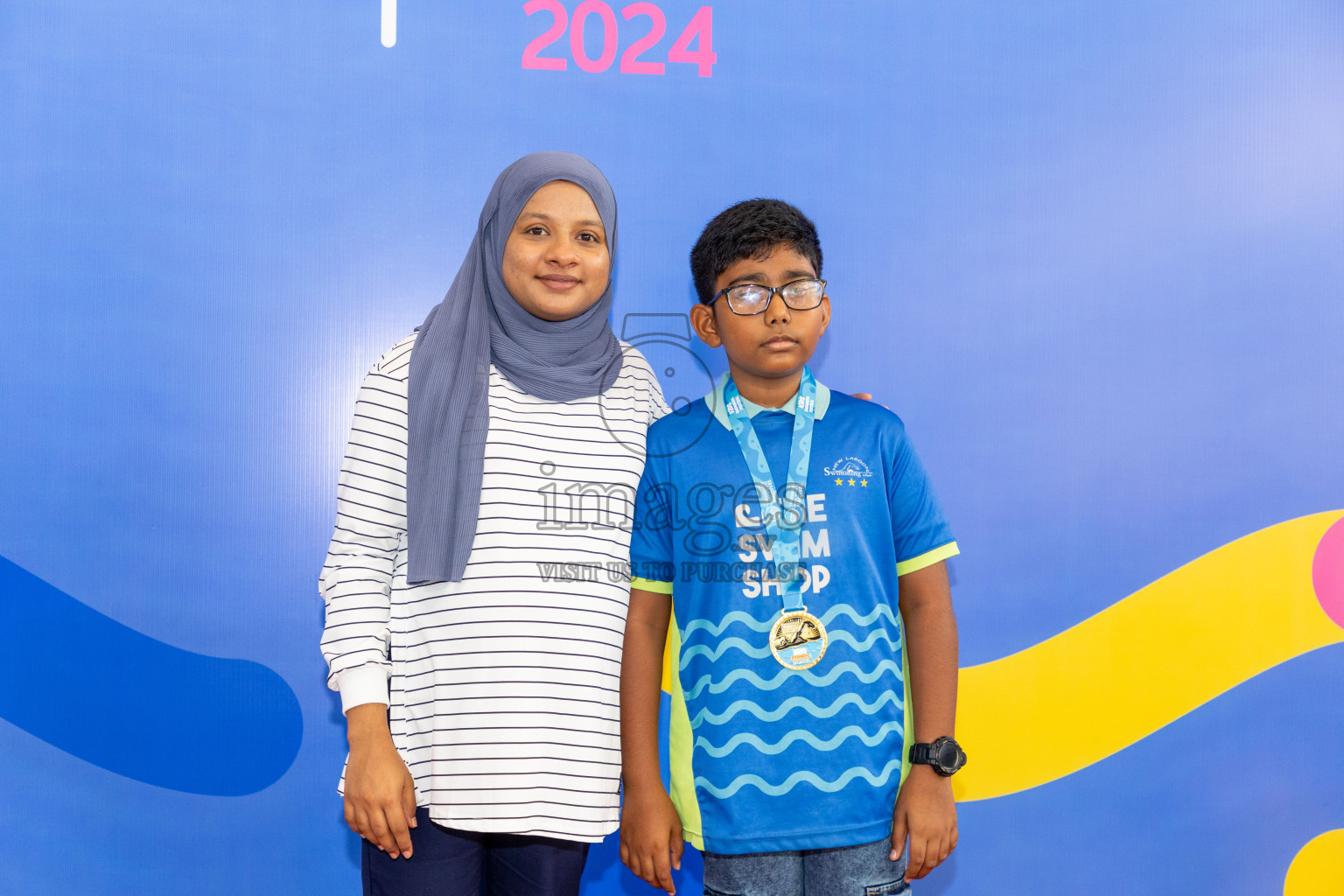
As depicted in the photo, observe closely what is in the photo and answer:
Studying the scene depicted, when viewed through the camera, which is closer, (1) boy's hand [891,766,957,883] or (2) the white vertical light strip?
(1) boy's hand [891,766,957,883]

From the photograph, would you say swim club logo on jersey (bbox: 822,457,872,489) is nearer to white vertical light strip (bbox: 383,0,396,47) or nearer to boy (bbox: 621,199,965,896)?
boy (bbox: 621,199,965,896)

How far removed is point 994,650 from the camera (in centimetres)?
216

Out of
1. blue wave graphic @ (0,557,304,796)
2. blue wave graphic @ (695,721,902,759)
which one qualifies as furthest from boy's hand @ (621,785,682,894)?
blue wave graphic @ (0,557,304,796)

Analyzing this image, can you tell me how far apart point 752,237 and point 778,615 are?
26.5 inches

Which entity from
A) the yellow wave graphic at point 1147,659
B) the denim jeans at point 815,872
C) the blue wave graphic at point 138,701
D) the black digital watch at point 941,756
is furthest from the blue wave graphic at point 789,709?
the blue wave graphic at point 138,701

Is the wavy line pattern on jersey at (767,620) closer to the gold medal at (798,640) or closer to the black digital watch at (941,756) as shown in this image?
the gold medal at (798,640)

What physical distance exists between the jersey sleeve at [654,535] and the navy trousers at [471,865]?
45 centimetres

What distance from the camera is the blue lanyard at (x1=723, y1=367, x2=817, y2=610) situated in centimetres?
147

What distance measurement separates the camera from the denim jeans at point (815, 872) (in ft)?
4.63

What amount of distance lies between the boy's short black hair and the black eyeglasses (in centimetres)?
7

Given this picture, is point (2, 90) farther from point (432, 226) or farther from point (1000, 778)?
point (1000, 778)

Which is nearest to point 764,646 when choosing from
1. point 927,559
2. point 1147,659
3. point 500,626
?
point 927,559

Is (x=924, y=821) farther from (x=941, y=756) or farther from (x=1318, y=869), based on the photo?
(x=1318, y=869)

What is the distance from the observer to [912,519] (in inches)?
60.2
